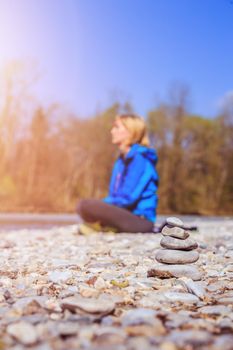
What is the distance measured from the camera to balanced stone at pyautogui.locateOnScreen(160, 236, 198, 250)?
372 cm

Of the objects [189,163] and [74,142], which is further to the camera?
[189,163]

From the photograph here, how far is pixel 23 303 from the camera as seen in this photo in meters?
2.70

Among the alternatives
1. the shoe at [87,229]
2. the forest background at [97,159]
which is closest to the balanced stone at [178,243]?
the shoe at [87,229]

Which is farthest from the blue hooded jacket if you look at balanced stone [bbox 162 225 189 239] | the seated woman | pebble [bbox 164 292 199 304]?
pebble [bbox 164 292 199 304]

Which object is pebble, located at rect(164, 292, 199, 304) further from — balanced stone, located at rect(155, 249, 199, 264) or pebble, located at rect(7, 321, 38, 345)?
pebble, located at rect(7, 321, 38, 345)

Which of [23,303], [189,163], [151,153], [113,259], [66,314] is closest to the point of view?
[66,314]

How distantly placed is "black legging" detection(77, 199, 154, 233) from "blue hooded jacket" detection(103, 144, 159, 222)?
Result: 12 cm

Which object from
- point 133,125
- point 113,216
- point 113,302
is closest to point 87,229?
point 113,216

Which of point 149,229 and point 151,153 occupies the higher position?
point 151,153

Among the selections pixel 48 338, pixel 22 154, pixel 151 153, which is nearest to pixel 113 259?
pixel 48 338

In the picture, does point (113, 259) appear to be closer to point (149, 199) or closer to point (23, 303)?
point (23, 303)

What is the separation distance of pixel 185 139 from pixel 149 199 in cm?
1838

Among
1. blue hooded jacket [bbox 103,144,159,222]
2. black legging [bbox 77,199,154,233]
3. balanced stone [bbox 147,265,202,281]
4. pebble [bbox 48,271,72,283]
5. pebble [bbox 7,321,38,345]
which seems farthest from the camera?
black legging [bbox 77,199,154,233]

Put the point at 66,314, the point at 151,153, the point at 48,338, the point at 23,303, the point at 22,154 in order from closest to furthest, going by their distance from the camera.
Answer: the point at 48,338, the point at 66,314, the point at 23,303, the point at 151,153, the point at 22,154
